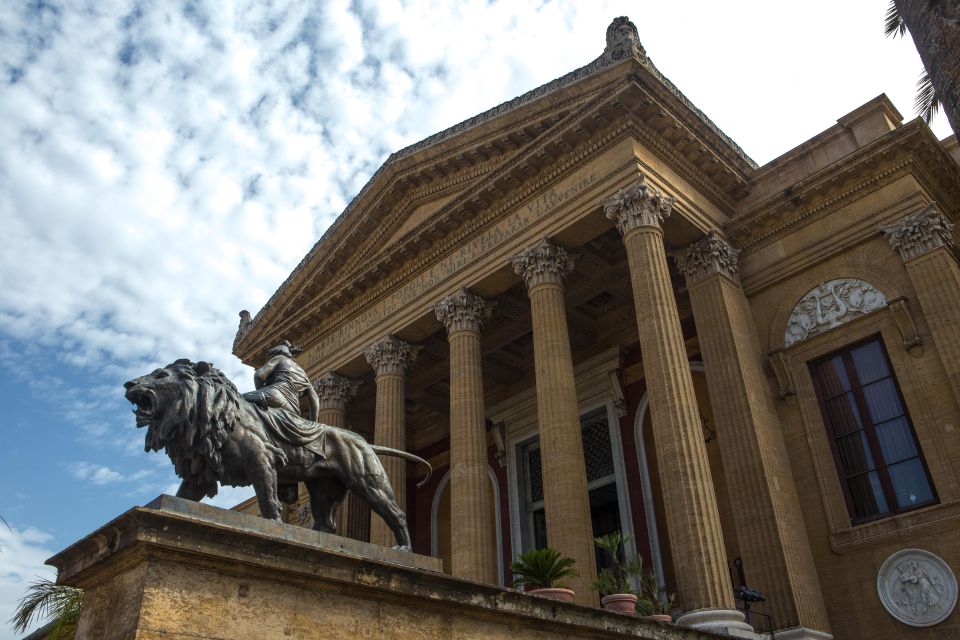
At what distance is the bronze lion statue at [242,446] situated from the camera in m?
7.42

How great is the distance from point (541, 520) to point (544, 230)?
946cm

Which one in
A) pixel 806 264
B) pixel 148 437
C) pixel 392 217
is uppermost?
pixel 392 217

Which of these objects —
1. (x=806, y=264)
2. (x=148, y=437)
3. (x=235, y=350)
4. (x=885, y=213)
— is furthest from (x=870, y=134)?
(x=235, y=350)

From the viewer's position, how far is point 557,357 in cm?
1572

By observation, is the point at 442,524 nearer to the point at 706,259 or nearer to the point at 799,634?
the point at 706,259

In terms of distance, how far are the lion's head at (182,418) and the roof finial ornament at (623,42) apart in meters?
11.9

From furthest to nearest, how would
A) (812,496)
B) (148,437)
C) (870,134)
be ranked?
(870,134) → (812,496) → (148,437)

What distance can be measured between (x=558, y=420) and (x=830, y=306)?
6324 millimetres

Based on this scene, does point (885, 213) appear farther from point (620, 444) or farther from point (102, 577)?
point (102, 577)

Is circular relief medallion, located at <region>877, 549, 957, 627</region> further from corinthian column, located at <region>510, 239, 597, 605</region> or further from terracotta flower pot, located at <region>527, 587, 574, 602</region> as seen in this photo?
terracotta flower pot, located at <region>527, 587, 574, 602</region>

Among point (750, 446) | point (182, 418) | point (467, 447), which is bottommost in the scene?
point (182, 418)

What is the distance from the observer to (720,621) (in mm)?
11586

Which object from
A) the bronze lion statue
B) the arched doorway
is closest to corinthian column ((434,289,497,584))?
the arched doorway

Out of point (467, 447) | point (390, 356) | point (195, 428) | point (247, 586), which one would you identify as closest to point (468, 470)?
point (467, 447)
